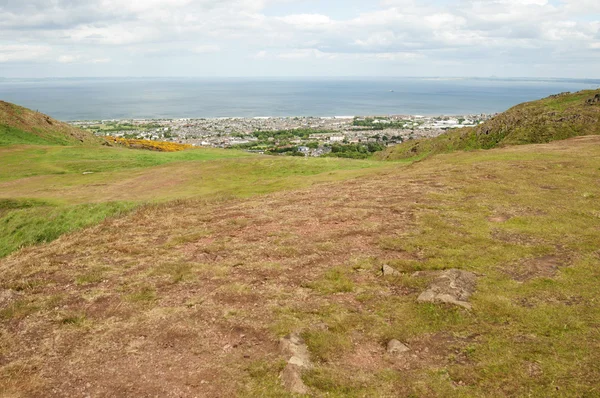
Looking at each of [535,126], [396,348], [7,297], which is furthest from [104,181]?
[535,126]

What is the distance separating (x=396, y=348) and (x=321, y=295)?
3.79 m

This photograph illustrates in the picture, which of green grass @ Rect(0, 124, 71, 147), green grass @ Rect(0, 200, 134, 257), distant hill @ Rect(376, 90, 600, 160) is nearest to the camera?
green grass @ Rect(0, 200, 134, 257)

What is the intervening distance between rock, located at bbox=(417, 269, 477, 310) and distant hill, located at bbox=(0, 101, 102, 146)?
78129 mm

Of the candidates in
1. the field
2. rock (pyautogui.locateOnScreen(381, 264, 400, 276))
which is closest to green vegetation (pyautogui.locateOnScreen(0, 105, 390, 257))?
the field

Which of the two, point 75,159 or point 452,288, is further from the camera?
point 75,159

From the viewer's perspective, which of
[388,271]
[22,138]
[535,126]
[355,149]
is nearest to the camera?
[388,271]

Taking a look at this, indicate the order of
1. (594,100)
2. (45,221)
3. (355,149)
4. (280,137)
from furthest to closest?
(280,137)
(355,149)
(594,100)
(45,221)

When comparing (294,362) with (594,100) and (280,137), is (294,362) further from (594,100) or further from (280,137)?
(280,137)

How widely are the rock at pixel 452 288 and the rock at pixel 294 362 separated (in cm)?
471

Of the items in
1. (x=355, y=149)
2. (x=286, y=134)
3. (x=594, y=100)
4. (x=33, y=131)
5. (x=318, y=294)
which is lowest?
(x=355, y=149)

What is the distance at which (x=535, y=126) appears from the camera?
206 ft

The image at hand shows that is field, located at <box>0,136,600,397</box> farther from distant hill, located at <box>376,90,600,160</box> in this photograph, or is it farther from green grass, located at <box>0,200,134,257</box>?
distant hill, located at <box>376,90,600,160</box>

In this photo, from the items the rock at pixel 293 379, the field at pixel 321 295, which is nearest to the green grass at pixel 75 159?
the field at pixel 321 295

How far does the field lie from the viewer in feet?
32.1
